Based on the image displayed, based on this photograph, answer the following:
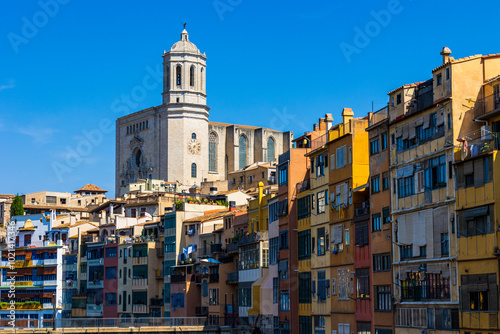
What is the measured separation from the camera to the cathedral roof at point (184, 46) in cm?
18575

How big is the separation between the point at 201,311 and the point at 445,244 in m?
41.6

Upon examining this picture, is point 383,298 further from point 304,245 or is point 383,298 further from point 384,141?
point 304,245

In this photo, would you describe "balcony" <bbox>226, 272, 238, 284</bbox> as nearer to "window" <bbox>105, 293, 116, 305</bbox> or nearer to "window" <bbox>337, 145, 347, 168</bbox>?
"window" <bbox>337, 145, 347, 168</bbox>

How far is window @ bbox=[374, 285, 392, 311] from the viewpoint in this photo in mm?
48250

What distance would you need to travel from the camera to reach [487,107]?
42625 mm

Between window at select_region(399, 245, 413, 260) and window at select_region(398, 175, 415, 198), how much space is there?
2502mm

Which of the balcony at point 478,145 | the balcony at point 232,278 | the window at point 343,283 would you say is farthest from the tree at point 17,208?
the balcony at point 478,145

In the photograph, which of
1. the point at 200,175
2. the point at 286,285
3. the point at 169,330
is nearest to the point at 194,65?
the point at 200,175

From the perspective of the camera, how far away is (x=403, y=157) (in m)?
47.5

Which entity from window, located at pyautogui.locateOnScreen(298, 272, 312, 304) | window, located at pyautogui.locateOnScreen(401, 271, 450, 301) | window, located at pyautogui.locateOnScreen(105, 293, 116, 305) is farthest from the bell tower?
window, located at pyautogui.locateOnScreen(401, 271, 450, 301)

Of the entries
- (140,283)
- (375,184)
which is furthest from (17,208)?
(375,184)

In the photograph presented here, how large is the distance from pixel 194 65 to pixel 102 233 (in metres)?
82.0

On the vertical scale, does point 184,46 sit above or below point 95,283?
above

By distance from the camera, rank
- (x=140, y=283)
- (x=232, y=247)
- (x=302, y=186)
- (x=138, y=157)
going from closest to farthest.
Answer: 1. (x=302, y=186)
2. (x=232, y=247)
3. (x=140, y=283)
4. (x=138, y=157)
